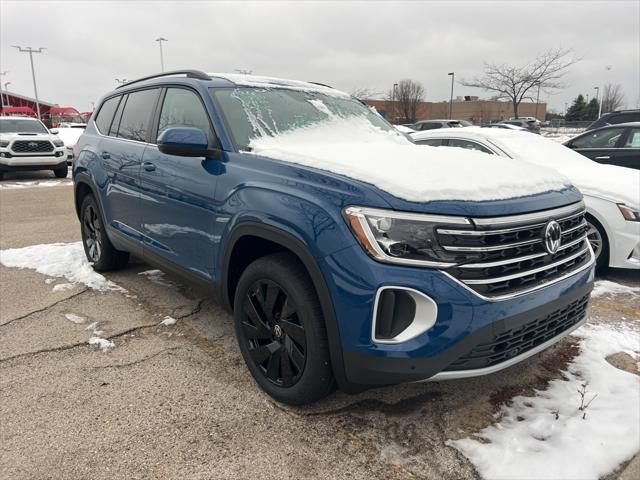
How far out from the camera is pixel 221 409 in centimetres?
270

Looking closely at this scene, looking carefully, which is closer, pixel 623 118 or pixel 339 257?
pixel 339 257

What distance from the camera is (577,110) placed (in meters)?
66.1

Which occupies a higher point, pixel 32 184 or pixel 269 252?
pixel 269 252

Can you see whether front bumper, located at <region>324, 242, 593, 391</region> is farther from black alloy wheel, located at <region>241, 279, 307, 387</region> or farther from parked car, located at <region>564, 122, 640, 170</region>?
parked car, located at <region>564, 122, 640, 170</region>

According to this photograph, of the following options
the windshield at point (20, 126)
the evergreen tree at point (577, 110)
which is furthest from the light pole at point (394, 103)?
the windshield at point (20, 126)

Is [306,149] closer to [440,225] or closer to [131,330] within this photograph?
[440,225]

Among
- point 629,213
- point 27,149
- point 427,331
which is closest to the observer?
point 427,331

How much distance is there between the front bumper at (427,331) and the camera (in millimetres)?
2086

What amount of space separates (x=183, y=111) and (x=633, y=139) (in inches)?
268

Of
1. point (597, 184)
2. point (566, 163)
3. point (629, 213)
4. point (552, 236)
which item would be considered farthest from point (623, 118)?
point (552, 236)

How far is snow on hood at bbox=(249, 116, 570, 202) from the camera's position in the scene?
7.38 ft

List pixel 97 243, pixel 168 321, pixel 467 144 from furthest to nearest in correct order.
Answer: pixel 467 144 < pixel 97 243 < pixel 168 321

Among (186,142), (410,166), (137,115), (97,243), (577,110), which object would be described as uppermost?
(577,110)

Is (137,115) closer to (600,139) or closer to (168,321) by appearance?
(168,321)
